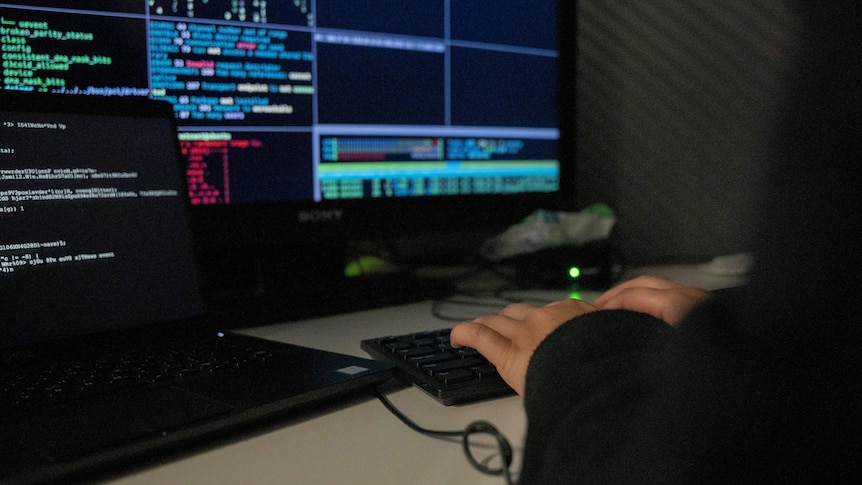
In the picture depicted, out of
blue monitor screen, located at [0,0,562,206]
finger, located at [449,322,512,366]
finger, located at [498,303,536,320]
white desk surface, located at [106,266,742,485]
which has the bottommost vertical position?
white desk surface, located at [106,266,742,485]

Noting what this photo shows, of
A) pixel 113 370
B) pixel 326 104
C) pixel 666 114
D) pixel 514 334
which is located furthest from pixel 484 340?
pixel 666 114

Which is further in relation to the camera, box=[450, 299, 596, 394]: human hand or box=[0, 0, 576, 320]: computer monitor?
box=[0, 0, 576, 320]: computer monitor

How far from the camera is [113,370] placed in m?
0.51

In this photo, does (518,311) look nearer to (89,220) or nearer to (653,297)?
(653,297)

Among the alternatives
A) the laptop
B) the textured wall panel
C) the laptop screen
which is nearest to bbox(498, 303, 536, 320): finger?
the laptop

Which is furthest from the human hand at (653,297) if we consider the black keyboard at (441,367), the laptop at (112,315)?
the laptop at (112,315)

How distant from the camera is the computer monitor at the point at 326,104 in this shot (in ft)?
2.40

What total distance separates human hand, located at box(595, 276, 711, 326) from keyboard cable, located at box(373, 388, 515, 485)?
194 mm

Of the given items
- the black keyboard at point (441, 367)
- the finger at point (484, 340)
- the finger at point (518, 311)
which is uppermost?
the finger at point (518, 311)

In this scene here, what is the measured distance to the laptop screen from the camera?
546mm

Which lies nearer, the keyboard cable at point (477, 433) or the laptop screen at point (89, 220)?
the keyboard cable at point (477, 433)

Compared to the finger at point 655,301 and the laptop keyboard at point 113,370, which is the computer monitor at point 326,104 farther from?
the finger at point 655,301

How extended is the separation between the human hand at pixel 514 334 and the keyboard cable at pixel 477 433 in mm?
75

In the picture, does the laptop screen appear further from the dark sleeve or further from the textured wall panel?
the textured wall panel
